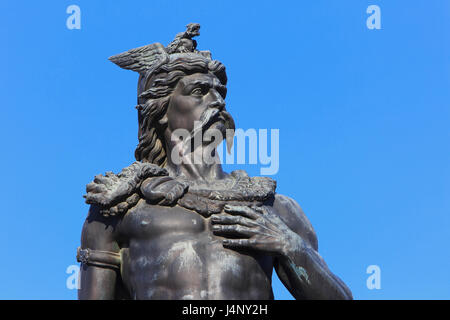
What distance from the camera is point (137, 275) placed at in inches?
334

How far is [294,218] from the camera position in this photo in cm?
917

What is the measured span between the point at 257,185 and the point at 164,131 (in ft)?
4.59

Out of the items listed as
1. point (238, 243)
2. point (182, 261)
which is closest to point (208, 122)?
point (238, 243)

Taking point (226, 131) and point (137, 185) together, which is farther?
point (226, 131)

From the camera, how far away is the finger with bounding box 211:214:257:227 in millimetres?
8438

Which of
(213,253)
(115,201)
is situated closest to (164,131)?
(115,201)

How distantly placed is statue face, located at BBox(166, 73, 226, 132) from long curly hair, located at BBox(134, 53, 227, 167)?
3.6 inches

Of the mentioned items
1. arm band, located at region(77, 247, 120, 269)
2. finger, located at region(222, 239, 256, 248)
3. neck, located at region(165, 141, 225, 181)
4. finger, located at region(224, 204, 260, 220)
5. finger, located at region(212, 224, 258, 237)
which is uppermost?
neck, located at region(165, 141, 225, 181)

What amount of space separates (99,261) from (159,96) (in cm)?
213

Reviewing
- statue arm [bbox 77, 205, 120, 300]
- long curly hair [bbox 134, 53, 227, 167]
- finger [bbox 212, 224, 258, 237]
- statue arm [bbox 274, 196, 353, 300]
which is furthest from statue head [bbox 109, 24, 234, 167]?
statue arm [bbox 274, 196, 353, 300]

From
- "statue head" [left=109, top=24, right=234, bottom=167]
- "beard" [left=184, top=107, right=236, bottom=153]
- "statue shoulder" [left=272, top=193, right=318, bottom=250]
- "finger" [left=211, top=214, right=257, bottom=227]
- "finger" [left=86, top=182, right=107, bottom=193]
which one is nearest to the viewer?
"finger" [left=211, top=214, right=257, bottom=227]

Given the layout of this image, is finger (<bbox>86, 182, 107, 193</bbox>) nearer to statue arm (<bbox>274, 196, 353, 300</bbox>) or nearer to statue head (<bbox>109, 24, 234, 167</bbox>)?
statue head (<bbox>109, 24, 234, 167</bbox>)

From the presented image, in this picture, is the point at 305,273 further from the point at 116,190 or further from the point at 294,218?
the point at 116,190
